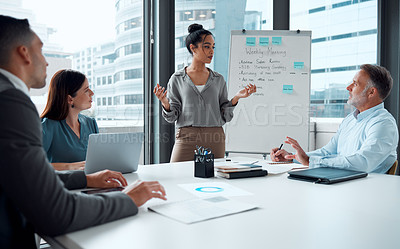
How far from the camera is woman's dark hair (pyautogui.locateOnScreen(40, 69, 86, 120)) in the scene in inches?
78.2

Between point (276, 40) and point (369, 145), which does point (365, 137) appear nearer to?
point (369, 145)

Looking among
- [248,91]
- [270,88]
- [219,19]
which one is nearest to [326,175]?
[248,91]

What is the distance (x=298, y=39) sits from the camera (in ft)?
11.7

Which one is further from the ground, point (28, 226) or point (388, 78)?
point (388, 78)

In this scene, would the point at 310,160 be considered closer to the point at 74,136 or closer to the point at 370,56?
the point at 74,136

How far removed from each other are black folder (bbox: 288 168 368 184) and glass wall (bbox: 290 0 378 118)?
8.66 ft

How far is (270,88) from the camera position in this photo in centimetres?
353

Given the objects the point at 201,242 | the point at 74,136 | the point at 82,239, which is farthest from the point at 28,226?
the point at 74,136

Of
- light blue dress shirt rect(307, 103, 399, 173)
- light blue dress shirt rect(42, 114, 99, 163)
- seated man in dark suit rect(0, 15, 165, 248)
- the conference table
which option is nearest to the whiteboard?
light blue dress shirt rect(307, 103, 399, 173)

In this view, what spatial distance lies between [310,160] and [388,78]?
82 centimetres

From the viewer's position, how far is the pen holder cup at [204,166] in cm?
172

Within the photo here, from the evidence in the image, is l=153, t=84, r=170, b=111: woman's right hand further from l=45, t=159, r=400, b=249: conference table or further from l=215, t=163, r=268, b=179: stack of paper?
l=45, t=159, r=400, b=249: conference table

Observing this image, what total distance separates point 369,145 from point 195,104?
4.52ft

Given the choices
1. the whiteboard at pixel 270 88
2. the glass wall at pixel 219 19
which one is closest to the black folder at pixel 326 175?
the whiteboard at pixel 270 88
